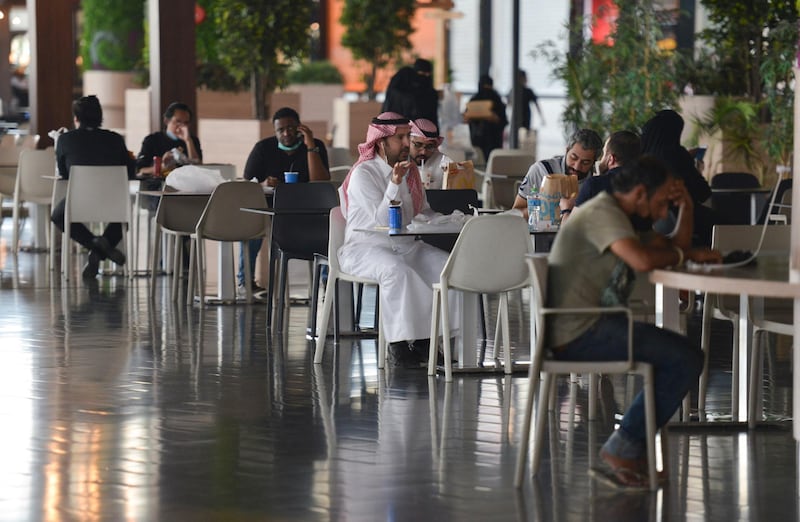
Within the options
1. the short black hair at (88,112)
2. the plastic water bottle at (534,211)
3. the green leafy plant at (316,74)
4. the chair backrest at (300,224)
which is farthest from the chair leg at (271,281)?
the green leafy plant at (316,74)

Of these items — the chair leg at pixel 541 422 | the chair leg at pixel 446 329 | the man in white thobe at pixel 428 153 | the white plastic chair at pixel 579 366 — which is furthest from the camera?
the man in white thobe at pixel 428 153

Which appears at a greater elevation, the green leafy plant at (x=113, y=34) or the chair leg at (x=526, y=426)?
the green leafy plant at (x=113, y=34)

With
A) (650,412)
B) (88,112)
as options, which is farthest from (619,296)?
(88,112)

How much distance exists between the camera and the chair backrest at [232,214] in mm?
9781

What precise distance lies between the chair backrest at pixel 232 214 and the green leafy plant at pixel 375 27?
9.57 metres

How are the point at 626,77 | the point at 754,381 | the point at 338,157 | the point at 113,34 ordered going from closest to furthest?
the point at 754,381
the point at 338,157
the point at 626,77
the point at 113,34

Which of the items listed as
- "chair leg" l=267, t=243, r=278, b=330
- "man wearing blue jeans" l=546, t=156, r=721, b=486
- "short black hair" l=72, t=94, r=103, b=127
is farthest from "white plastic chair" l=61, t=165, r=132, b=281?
"man wearing blue jeans" l=546, t=156, r=721, b=486

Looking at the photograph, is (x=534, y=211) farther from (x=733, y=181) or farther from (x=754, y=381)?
(x=733, y=181)

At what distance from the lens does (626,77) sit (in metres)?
14.8

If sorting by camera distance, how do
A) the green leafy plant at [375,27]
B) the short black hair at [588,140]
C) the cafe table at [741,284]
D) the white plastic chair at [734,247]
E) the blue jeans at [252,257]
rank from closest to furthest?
the cafe table at [741,284]
the white plastic chair at [734,247]
the short black hair at [588,140]
the blue jeans at [252,257]
the green leafy plant at [375,27]

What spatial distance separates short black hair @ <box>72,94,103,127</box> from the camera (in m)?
11.7

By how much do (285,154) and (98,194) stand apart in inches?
73.5

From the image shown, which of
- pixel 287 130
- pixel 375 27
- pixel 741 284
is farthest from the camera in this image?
pixel 375 27

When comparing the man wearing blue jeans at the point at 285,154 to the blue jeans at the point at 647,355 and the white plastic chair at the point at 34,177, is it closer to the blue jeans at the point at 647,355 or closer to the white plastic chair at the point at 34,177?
the white plastic chair at the point at 34,177
